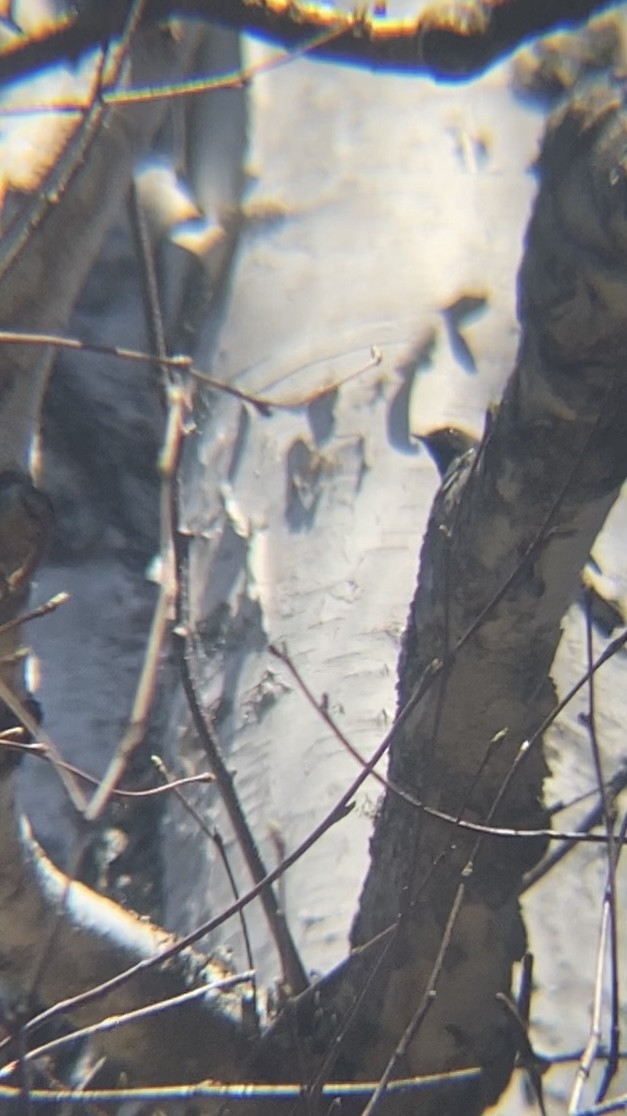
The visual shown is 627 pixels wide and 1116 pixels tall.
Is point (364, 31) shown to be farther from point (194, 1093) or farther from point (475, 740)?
point (194, 1093)

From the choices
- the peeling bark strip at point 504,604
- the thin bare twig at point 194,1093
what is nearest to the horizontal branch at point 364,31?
the peeling bark strip at point 504,604

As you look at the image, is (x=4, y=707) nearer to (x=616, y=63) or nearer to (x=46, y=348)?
(x=46, y=348)

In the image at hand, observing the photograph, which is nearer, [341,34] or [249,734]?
[341,34]

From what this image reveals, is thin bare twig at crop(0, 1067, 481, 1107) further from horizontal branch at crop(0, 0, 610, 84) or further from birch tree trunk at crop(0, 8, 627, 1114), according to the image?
horizontal branch at crop(0, 0, 610, 84)

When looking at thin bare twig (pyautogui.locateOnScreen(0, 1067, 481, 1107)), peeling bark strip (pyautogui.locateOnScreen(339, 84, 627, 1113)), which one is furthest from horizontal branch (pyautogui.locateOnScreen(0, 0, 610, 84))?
thin bare twig (pyautogui.locateOnScreen(0, 1067, 481, 1107))

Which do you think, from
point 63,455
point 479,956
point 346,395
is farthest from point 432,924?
point 63,455

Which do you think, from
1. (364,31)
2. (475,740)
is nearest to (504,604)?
(475,740)

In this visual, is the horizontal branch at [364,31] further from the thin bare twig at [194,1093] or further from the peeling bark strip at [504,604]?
the thin bare twig at [194,1093]

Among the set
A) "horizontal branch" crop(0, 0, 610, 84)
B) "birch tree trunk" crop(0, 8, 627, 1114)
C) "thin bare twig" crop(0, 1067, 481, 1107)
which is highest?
"horizontal branch" crop(0, 0, 610, 84)
